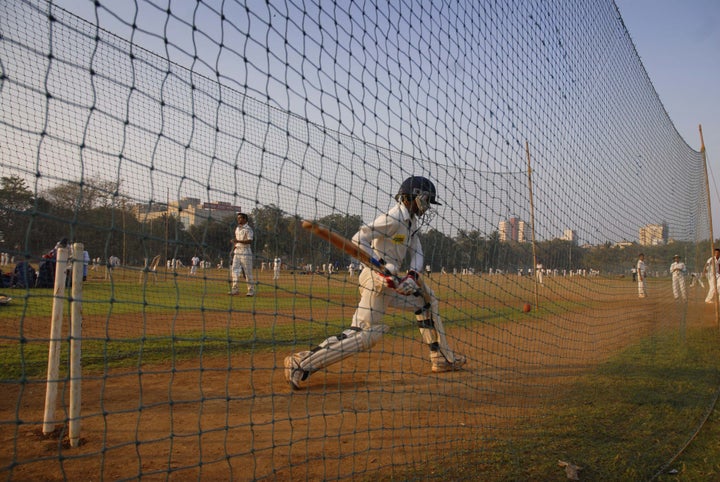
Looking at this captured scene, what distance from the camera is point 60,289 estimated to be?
306cm

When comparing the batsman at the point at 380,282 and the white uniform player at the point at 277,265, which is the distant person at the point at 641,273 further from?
the white uniform player at the point at 277,265

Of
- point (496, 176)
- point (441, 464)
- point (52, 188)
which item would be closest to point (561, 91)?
point (496, 176)

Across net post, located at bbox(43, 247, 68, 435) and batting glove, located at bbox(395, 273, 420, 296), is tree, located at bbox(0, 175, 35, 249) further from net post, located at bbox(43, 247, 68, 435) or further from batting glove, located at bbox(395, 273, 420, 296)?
batting glove, located at bbox(395, 273, 420, 296)

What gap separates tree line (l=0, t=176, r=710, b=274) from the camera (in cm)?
239

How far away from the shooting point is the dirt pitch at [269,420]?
9.20 ft

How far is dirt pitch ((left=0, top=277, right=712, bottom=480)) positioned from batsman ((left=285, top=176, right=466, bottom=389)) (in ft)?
0.73

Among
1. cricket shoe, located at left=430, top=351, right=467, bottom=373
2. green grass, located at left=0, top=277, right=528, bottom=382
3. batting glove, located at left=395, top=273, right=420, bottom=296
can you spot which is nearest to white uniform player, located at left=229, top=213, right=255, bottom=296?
green grass, located at left=0, top=277, right=528, bottom=382

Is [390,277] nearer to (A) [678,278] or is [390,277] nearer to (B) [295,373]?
(B) [295,373]

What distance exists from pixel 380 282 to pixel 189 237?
5.86 feet

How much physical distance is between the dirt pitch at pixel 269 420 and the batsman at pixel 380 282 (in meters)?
0.22

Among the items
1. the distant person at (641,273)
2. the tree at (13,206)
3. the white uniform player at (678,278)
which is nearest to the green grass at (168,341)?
the tree at (13,206)

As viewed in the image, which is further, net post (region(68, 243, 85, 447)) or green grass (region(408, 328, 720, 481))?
green grass (region(408, 328, 720, 481))

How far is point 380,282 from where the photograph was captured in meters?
4.35

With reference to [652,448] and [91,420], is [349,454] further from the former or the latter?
[652,448]
